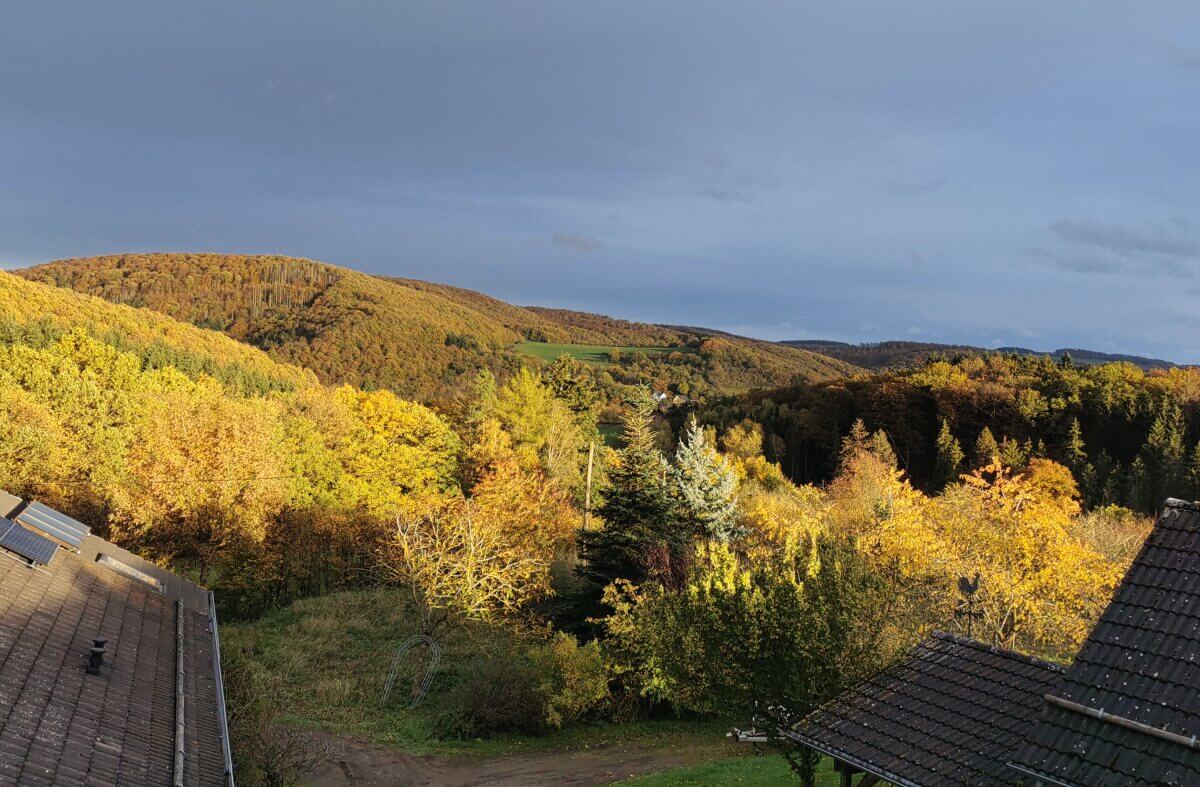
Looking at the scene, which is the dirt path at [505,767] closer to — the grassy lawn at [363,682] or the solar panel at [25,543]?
the grassy lawn at [363,682]

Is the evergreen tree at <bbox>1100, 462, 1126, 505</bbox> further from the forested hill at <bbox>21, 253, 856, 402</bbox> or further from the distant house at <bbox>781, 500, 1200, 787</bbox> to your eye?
the forested hill at <bbox>21, 253, 856, 402</bbox>

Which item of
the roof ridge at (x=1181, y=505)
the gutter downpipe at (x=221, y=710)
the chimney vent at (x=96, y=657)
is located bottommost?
the gutter downpipe at (x=221, y=710)

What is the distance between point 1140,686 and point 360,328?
134 meters

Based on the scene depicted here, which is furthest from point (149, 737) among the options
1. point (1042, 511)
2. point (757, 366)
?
point (757, 366)

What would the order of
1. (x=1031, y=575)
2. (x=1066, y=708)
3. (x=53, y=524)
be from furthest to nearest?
(x=1031, y=575) < (x=53, y=524) < (x=1066, y=708)

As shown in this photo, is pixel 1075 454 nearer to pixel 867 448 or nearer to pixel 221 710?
pixel 867 448

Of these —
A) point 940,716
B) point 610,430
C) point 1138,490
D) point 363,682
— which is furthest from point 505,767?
point 610,430

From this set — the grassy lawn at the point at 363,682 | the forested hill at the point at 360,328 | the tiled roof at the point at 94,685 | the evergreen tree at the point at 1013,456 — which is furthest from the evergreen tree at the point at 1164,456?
the tiled roof at the point at 94,685

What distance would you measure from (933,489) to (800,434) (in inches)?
753

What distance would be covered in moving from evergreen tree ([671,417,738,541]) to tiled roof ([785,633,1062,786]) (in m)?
→ 16.0

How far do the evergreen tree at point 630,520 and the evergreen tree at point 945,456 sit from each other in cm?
5644

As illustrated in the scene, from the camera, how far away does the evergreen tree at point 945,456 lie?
7441cm

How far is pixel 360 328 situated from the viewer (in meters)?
132

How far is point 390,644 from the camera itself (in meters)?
28.2
